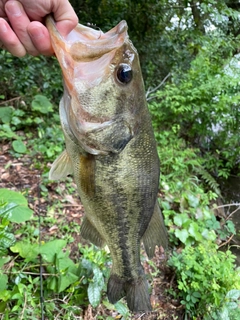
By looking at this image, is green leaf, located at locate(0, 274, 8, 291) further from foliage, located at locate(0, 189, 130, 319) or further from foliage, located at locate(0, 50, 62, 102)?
foliage, located at locate(0, 50, 62, 102)

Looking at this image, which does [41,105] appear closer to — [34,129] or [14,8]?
[34,129]

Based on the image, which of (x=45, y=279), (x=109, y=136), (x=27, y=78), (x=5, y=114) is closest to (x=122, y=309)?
(x=45, y=279)

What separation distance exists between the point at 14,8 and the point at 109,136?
745 mm

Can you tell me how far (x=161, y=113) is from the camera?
5.78 metres

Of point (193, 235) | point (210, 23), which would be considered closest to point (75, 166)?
point (193, 235)

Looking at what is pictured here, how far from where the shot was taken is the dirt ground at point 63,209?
3.04 meters

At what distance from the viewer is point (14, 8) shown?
4.82ft

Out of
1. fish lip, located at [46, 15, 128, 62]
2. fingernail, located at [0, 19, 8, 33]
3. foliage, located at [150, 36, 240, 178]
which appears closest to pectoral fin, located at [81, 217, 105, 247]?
fish lip, located at [46, 15, 128, 62]

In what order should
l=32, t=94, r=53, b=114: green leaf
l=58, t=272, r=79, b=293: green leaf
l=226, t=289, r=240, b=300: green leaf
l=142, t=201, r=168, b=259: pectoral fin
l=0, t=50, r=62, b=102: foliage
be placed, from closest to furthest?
l=142, t=201, r=168, b=259: pectoral fin
l=58, t=272, r=79, b=293: green leaf
l=226, t=289, r=240, b=300: green leaf
l=32, t=94, r=53, b=114: green leaf
l=0, t=50, r=62, b=102: foliage

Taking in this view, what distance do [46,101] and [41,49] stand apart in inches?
126

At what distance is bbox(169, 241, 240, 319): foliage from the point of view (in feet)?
9.39

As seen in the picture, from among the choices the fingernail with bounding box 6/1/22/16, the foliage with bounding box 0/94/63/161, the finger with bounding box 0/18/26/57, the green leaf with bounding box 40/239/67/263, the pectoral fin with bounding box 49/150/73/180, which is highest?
the fingernail with bounding box 6/1/22/16

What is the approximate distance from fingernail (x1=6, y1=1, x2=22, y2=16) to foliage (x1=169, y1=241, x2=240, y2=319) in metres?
2.61

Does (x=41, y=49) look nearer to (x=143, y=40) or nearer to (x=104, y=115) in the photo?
(x=104, y=115)
